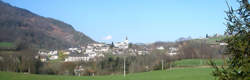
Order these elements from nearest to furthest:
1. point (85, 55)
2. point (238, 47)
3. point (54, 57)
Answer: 1. point (238, 47)
2. point (54, 57)
3. point (85, 55)

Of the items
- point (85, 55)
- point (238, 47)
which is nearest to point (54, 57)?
point (85, 55)

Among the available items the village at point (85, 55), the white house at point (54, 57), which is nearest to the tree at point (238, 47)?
the village at point (85, 55)

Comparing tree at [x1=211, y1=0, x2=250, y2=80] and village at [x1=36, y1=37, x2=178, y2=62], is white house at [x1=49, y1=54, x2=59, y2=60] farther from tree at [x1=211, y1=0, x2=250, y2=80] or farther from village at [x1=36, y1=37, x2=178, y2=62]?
tree at [x1=211, y1=0, x2=250, y2=80]

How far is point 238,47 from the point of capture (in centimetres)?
440

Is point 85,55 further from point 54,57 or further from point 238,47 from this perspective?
point 238,47

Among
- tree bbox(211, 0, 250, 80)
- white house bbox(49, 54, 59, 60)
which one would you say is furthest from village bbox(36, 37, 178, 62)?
tree bbox(211, 0, 250, 80)

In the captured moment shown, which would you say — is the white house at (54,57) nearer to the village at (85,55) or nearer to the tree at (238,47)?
the village at (85,55)

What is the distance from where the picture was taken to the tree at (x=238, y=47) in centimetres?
426

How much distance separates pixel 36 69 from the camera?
169 ft

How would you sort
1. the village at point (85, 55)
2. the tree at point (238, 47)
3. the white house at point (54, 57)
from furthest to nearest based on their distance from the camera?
the white house at point (54, 57)
the village at point (85, 55)
the tree at point (238, 47)

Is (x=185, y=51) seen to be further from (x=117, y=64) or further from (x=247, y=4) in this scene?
(x=247, y=4)

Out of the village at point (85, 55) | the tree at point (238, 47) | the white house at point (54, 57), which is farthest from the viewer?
the white house at point (54, 57)

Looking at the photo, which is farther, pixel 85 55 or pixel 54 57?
pixel 85 55

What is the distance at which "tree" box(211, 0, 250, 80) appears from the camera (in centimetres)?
426
